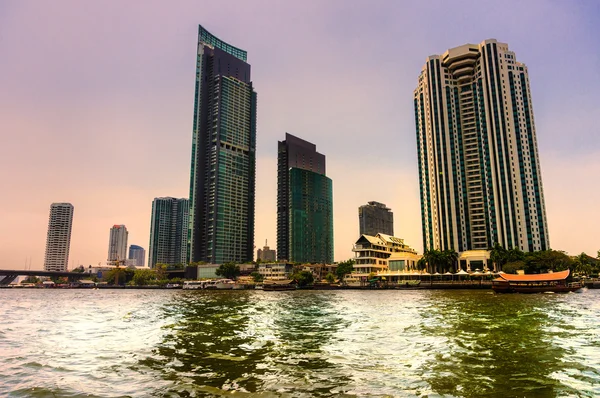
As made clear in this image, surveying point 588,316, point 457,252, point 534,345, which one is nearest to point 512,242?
point 457,252

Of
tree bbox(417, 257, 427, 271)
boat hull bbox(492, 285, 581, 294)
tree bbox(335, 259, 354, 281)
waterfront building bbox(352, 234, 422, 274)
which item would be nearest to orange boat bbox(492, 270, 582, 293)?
boat hull bbox(492, 285, 581, 294)

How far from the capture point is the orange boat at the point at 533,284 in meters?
101

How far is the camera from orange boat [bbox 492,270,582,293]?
100562 millimetres

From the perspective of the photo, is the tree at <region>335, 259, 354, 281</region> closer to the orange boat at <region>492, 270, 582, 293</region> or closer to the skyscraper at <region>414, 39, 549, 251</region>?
the skyscraper at <region>414, 39, 549, 251</region>

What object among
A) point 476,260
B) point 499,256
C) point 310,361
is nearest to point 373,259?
point 476,260

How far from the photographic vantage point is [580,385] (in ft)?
57.0

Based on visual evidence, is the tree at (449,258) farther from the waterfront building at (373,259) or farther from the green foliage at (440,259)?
the waterfront building at (373,259)

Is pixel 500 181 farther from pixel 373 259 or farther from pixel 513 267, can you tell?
pixel 373 259

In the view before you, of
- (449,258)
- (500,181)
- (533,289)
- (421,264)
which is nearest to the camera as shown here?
(533,289)

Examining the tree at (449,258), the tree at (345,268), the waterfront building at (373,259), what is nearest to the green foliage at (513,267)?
the tree at (449,258)

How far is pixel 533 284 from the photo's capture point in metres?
105

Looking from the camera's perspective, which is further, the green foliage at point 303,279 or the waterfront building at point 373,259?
the green foliage at point 303,279

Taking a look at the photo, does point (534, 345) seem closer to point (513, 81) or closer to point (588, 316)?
point (588, 316)

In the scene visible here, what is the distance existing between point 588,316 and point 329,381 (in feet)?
135
